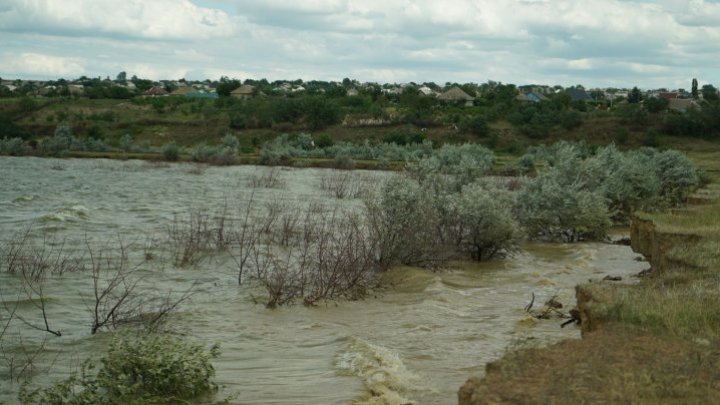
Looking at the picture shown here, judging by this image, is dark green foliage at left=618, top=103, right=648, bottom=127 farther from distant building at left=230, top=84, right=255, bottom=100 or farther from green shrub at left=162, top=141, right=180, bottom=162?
distant building at left=230, top=84, right=255, bottom=100

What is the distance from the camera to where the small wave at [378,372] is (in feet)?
30.2

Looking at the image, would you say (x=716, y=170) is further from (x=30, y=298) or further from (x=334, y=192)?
(x=30, y=298)

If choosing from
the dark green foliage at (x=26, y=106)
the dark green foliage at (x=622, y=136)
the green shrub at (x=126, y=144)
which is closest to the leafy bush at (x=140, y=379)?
the green shrub at (x=126, y=144)

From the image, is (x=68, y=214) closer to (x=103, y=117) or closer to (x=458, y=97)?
(x=103, y=117)

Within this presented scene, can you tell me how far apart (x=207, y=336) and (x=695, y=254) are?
22.3ft

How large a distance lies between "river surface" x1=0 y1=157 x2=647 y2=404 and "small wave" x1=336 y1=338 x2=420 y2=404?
0.02m

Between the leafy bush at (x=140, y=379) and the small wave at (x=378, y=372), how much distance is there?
172 cm

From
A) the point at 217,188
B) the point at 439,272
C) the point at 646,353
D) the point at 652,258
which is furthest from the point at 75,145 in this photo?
the point at 646,353

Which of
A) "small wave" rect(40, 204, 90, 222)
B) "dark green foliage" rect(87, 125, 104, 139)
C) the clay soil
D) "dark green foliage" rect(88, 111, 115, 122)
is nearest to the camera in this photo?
the clay soil

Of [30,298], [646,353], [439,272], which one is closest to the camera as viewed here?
[646,353]

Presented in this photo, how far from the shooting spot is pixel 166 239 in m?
20.7

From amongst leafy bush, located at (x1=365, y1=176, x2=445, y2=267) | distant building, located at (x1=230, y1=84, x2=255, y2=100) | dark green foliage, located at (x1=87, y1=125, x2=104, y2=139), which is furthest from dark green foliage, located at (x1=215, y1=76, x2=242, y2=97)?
leafy bush, located at (x1=365, y1=176, x2=445, y2=267)

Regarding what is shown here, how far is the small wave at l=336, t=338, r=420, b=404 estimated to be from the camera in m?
9.20

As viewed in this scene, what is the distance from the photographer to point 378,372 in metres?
10.0
